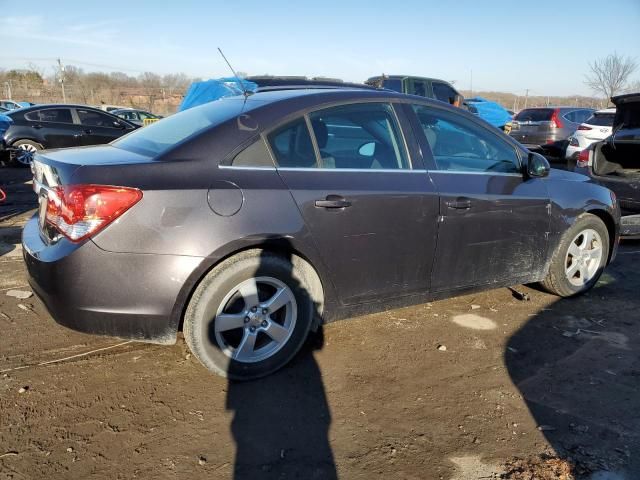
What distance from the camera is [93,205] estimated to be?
2562 mm

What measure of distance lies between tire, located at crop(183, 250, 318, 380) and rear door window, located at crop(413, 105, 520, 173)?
4.49 feet

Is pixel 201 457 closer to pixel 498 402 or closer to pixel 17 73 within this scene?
pixel 498 402

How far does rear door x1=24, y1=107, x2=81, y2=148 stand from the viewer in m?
11.4

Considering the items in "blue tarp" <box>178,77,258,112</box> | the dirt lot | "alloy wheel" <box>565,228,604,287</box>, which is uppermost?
"blue tarp" <box>178,77,258,112</box>

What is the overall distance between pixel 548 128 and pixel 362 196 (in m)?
13.0

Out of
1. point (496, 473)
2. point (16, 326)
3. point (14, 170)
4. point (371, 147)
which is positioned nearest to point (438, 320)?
point (371, 147)

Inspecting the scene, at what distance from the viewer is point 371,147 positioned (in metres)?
3.38

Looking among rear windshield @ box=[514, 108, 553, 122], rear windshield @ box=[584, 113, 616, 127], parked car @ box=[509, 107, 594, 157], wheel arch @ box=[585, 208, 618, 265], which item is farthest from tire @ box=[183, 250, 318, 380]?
rear windshield @ box=[514, 108, 553, 122]

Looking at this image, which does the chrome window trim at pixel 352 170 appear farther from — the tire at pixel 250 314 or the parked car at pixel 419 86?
the parked car at pixel 419 86

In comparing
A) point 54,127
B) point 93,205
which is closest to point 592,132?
point 93,205

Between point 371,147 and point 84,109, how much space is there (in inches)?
418

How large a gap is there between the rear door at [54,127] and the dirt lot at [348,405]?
8.70m

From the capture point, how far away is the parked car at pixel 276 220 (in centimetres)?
262

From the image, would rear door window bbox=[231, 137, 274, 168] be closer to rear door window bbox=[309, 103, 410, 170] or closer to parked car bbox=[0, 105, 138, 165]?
rear door window bbox=[309, 103, 410, 170]
